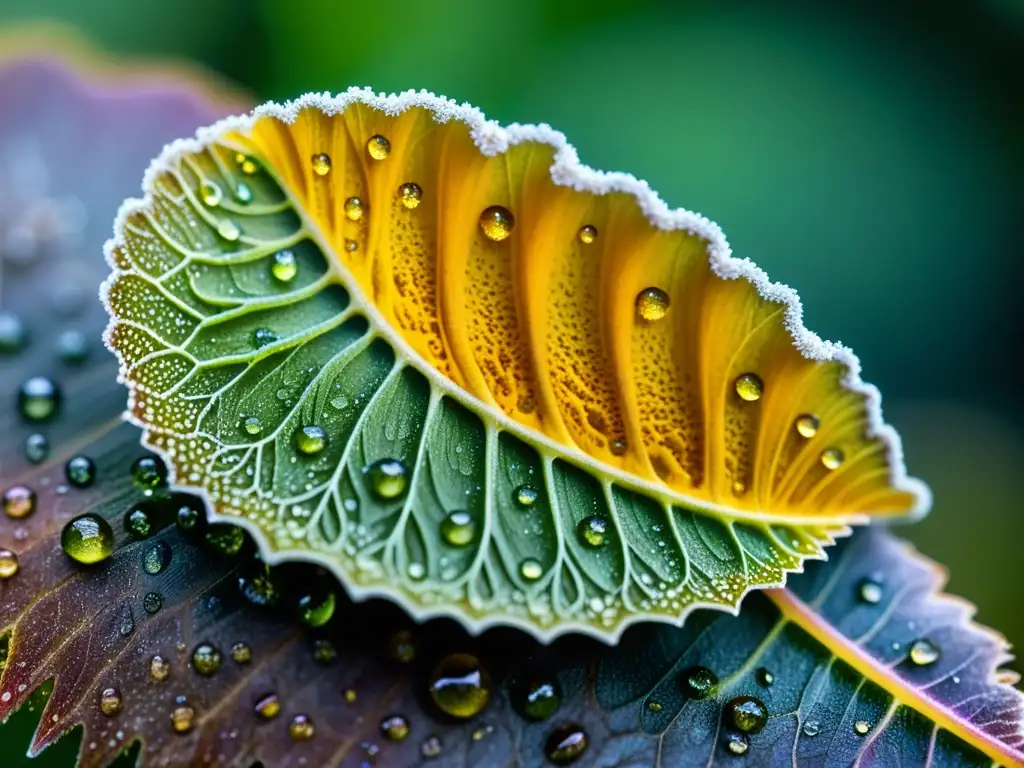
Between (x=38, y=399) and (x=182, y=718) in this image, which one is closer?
(x=182, y=718)

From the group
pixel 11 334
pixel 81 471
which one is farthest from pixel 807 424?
pixel 11 334

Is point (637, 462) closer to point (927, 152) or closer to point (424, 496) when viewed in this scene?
point (424, 496)

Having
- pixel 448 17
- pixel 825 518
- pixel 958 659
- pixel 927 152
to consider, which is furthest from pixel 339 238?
pixel 927 152

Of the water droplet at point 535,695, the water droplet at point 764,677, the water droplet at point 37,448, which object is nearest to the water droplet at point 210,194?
the water droplet at point 37,448

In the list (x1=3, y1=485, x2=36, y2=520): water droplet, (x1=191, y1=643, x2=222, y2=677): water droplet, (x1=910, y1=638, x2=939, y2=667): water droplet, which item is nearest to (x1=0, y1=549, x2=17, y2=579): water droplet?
(x1=3, y1=485, x2=36, y2=520): water droplet

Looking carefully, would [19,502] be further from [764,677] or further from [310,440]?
[764,677]

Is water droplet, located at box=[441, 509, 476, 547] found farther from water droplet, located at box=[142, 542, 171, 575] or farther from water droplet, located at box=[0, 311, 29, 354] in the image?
water droplet, located at box=[0, 311, 29, 354]

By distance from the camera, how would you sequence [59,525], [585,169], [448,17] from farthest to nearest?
[448,17] < [59,525] < [585,169]
